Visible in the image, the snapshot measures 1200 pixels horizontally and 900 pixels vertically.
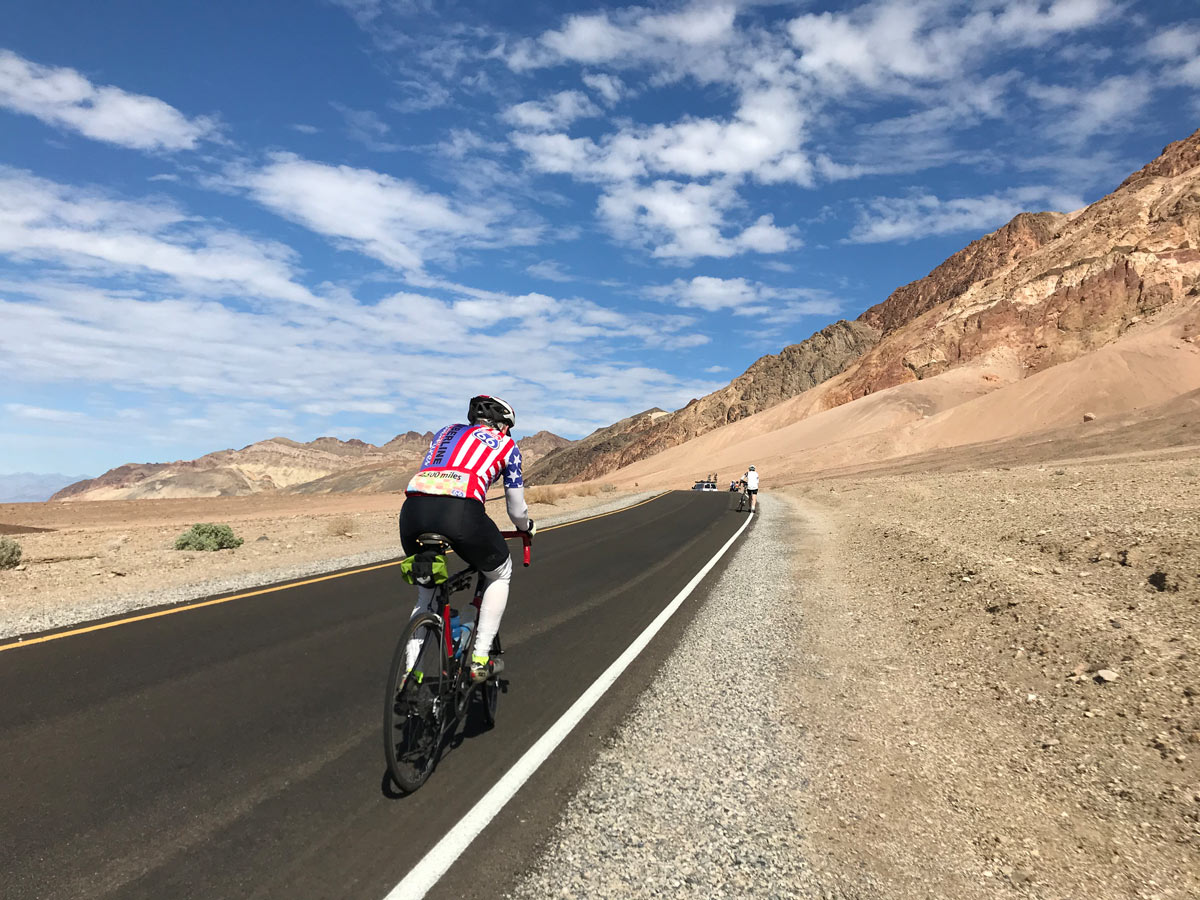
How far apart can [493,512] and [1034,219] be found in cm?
9948

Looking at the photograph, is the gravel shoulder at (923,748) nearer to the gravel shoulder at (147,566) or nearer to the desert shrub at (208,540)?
the gravel shoulder at (147,566)

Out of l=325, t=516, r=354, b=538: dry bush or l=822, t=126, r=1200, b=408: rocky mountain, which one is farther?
l=822, t=126, r=1200, b=408: rocky mountain

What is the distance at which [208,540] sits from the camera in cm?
1569

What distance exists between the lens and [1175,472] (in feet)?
56.9

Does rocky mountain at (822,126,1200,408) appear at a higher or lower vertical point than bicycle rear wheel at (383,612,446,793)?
higher

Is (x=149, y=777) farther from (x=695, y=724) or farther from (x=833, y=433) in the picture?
(x=833, y=433)

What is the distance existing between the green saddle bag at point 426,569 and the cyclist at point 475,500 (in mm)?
88

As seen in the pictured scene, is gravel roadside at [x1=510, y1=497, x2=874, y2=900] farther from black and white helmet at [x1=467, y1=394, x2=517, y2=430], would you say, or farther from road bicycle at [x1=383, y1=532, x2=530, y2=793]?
black and white helmet at [x1=467, y1=394, x2=517, y2=430]

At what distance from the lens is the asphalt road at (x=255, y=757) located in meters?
3.03

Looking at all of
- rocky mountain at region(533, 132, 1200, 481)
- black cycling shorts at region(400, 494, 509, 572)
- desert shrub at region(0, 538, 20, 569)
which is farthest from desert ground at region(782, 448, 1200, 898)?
rocky mountain at region(533, 132, 1200, 481)

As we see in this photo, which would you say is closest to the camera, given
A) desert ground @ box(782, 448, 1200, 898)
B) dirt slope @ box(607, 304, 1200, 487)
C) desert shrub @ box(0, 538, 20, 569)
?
desert ground @ box(782, 448, 1200, 898)

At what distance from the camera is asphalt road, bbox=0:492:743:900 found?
3.03 meters

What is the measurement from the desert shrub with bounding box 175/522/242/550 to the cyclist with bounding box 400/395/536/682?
551 inches

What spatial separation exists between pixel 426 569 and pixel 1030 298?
8924 centimetres
